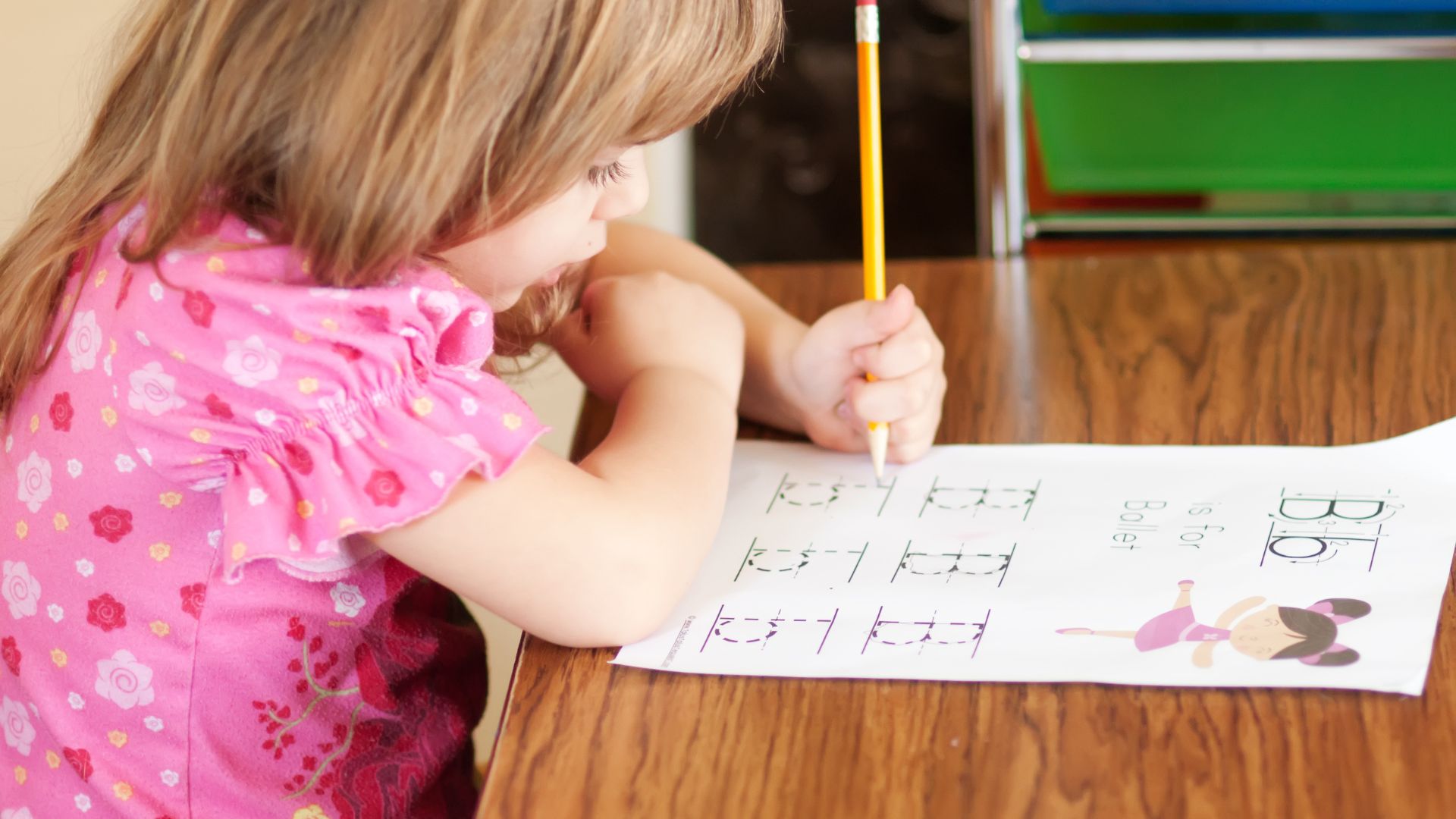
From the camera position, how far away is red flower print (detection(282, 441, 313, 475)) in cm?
60

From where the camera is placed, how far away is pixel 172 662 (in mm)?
680

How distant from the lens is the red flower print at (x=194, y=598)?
67cm

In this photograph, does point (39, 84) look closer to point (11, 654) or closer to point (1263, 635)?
point (11, 654)

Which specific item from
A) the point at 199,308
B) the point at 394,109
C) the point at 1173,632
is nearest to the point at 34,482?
the point at 199,308

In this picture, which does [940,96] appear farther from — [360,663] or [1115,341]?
[360,663]

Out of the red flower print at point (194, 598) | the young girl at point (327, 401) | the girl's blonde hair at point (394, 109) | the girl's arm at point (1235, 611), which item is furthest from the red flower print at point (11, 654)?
the girl's arm at point (1235, 611)

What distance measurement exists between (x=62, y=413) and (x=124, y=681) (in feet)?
0.41

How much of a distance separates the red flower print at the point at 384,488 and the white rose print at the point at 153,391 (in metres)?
0.10

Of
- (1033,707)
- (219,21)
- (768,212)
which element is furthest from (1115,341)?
(768,212)

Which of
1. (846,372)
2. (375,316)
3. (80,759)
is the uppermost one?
(375,316)

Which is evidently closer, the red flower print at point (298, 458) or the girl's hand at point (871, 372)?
the red flower print at point (298, 458)

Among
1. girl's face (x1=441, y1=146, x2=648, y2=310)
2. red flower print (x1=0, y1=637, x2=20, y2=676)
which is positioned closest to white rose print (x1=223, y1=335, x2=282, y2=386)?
girl's face (x1=441, y1=146, x2=648, y2=310)

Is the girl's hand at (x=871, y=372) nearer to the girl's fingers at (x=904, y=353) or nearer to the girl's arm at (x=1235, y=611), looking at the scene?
the girl's fingers at (x=904, y=353)

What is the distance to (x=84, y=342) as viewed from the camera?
67cm
